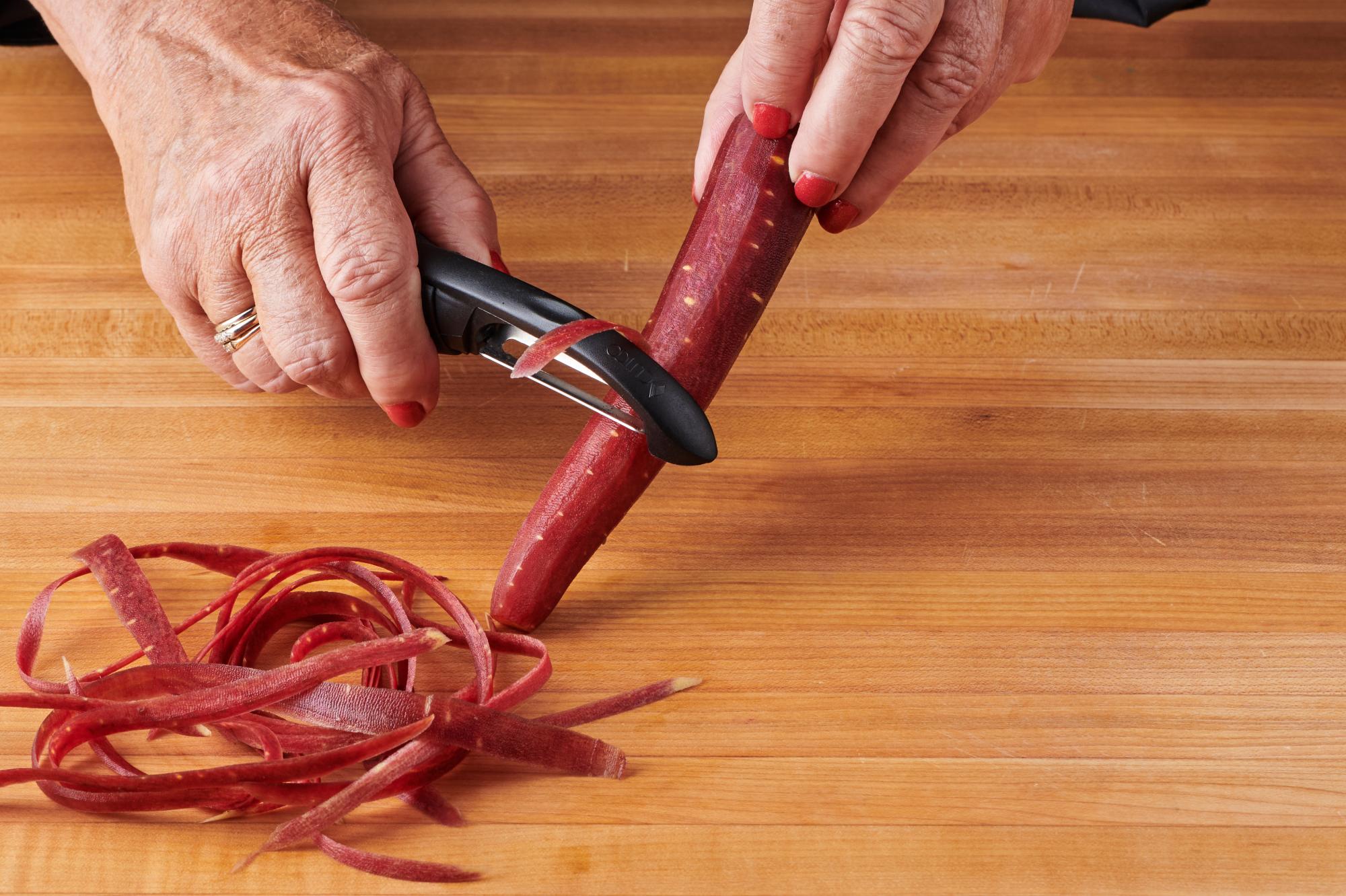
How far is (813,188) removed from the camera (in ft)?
3.89

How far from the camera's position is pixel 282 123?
1.24 meters

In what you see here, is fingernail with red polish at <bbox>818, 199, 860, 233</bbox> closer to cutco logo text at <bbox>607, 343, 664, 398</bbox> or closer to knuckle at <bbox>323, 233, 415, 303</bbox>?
cutco logo text at <bbox>607, 343, 664, 398</bbox>

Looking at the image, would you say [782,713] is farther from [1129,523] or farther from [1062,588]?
[1129,523]

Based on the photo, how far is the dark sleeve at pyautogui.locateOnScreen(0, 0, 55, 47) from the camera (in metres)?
1.96

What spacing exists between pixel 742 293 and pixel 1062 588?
1.53 feet

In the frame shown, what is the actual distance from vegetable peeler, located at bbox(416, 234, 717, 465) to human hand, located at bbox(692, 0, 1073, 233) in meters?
0.27

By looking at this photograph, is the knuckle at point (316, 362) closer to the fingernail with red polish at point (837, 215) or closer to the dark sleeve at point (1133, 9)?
the fingernail with red polish at point (837, 215)

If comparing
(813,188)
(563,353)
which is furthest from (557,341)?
(813,188)

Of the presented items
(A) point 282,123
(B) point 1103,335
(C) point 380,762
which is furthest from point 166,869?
(B) point 1103,335

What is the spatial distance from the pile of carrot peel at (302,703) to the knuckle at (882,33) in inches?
24.1

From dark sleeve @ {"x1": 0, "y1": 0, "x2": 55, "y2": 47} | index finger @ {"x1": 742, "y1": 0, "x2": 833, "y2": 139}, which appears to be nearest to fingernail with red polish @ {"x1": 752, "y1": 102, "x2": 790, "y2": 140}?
index finger @ {"x1": 742, "y1": 0, "x2": 833, "y2": 139}

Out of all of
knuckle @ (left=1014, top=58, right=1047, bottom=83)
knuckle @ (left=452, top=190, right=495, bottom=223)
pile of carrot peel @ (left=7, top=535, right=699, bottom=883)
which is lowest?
pile of carrot peel @ (left=7, top=535, right=699, bottom=883)

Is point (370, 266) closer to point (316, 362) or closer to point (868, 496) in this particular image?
point (316, 362)

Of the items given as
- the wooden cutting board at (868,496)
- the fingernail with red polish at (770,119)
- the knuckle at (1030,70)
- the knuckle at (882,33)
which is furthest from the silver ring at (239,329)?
the knuckle at (1030,70)
